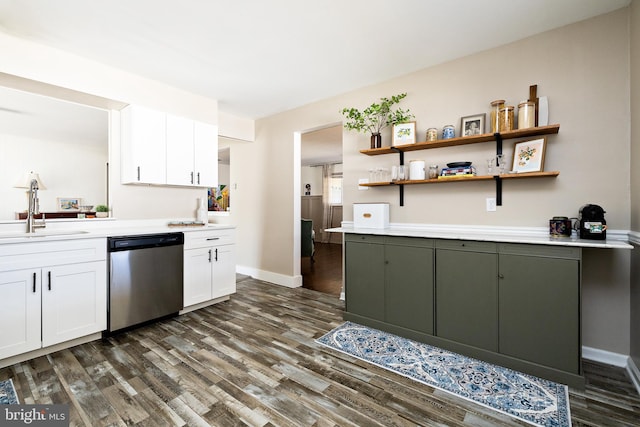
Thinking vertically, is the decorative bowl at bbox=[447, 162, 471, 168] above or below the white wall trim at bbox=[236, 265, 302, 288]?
above

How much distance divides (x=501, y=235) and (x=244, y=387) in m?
2.24

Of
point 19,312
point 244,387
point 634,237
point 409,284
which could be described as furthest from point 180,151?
point 634,237

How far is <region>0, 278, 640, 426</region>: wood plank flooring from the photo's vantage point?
62.6 inches

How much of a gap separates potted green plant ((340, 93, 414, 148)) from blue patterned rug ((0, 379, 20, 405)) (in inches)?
130

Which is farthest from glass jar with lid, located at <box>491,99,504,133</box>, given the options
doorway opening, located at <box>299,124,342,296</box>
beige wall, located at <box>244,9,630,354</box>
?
doorway opening, located at <box>299,124,342,296</box>

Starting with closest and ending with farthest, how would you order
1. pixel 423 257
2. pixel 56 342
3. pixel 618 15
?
1. pixel 618 15
2. pixel 56 342
3. pixel 423 257

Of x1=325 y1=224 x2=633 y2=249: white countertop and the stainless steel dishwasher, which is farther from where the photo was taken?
the stainless steel dishwasher

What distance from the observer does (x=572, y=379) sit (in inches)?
72.7

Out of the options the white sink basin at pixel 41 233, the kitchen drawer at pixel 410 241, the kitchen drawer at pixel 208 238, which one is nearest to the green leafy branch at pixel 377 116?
the kitchen drawer at pixel 410 241

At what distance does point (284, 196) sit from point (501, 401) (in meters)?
3.31

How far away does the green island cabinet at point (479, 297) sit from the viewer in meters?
1.89

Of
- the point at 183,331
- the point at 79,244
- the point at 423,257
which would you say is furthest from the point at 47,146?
the point at 423,257

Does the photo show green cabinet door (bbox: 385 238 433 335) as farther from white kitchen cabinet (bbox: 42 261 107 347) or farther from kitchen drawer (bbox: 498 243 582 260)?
white kitchen cabinet (bbox: 42 261 107 347)

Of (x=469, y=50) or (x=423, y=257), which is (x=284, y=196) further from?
(x=469, y=50)
